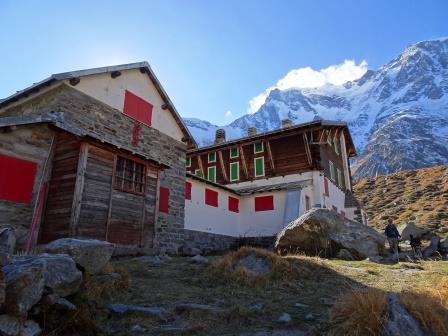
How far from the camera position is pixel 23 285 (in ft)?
12.3

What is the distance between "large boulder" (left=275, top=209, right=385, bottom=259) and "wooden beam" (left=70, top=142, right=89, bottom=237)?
23.7ft

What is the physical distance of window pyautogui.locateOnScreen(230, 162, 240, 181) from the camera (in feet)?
91.2

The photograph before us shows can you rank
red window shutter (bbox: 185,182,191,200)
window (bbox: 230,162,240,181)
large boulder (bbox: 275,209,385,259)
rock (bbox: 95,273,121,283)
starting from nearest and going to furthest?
rock (bbox: 95,273,121,283) → large boulder (bbox: 275,209,385,259) → red window shutter (bbox: 185,182,191,200) → window (bbox: 230,162,240,181)

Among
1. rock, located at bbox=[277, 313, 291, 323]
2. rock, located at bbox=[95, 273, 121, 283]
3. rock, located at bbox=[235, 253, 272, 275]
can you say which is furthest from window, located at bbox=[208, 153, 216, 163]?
rock, located at bbox=[277, 313, 291, 323]

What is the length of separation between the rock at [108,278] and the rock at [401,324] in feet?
14.6

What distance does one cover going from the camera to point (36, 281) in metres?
3.94

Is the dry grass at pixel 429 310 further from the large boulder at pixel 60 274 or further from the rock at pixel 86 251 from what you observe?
the rock at pixel 86 251

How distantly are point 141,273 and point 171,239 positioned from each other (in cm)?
Result: 868

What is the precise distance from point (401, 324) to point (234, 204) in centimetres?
2061

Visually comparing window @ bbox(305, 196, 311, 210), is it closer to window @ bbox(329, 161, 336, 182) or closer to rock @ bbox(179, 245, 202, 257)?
window @ bbox(329, 161, 336, 182)

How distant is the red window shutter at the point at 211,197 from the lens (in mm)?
21609

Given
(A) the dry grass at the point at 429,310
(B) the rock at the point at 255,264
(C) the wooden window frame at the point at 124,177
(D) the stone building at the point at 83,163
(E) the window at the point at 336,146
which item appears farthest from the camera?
(E) the window at the point at 336,146

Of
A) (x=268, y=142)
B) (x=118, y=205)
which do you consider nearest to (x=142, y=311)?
(x=118, y=205)

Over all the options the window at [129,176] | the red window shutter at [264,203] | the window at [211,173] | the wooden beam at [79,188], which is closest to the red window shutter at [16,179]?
the wooden beam at [79,188]
